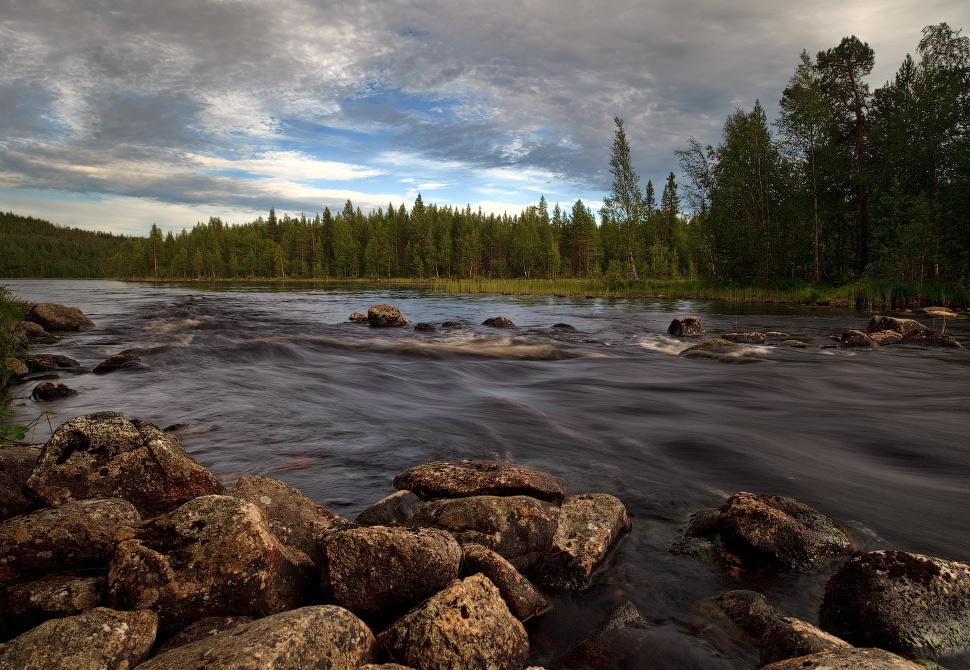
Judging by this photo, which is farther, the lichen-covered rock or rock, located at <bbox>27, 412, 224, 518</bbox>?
rock, located at <bbox>27, 412, 224, 518</bbox>

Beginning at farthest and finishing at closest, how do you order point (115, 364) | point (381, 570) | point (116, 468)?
point (115, 364), point (116, 468), point (381, 570)

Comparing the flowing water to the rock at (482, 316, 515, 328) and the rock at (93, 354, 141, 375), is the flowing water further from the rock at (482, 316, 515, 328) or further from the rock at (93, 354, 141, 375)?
the rock at (482, 316, 515, 328)

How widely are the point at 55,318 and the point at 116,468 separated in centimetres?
1994

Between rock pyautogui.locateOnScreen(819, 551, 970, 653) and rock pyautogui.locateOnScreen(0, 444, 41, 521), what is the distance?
5771 mm

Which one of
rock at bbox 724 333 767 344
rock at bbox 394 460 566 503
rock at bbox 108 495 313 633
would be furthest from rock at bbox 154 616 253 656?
rock at bbox 724 333 767 344

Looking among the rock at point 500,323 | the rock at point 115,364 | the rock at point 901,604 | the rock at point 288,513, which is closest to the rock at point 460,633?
the rock at point 288,513

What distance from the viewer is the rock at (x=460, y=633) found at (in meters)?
2.66

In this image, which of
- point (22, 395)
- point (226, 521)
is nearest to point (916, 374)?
point (226, 521)

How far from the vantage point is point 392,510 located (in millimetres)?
4359

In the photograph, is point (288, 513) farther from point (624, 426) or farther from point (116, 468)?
point (624, 426)

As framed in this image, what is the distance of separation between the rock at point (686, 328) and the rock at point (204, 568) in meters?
18.3

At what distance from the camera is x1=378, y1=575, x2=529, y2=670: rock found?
266 centimetres

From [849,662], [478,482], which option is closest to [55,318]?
[478,482]

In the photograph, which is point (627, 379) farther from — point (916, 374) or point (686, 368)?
point (916, 374)
